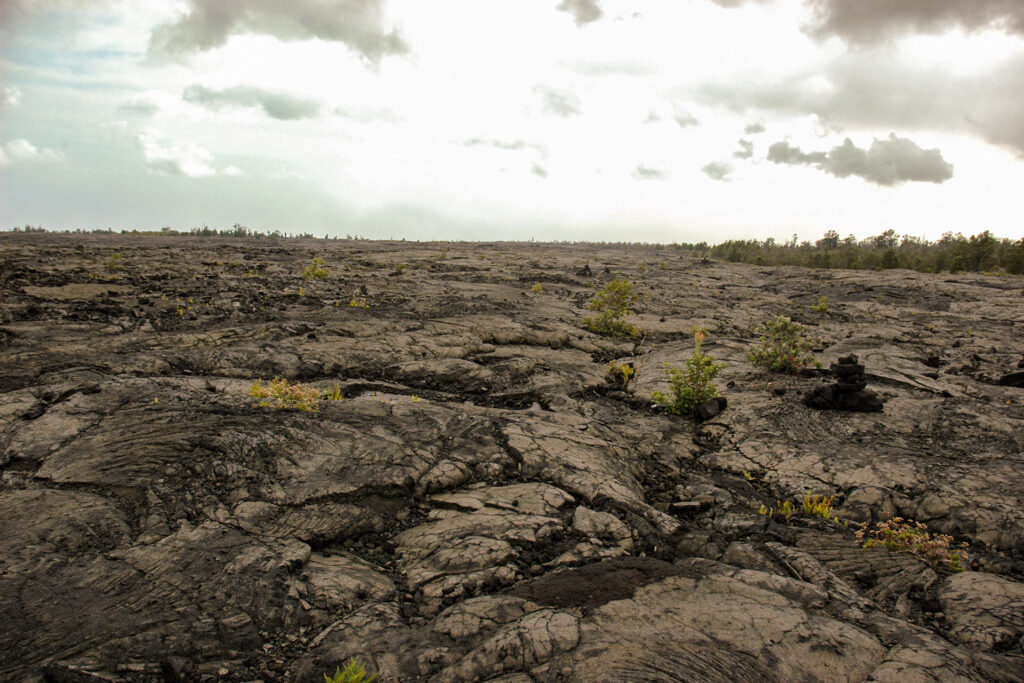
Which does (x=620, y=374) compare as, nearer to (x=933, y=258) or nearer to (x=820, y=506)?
(x=820, y=506)

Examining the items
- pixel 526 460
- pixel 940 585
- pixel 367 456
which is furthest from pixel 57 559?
pixel 940 585

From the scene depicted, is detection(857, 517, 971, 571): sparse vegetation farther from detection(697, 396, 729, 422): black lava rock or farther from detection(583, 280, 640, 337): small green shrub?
detection(583, 280, 640, 337): small green shrub

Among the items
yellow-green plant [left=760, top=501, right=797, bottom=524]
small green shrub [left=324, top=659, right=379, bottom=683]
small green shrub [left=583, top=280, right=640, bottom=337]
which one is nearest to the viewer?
small green shrub [left=324, top=659, right=379, bottom=683]

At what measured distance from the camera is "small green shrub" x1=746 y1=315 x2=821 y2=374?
1241 centimetres

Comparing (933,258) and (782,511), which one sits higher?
(933,258)

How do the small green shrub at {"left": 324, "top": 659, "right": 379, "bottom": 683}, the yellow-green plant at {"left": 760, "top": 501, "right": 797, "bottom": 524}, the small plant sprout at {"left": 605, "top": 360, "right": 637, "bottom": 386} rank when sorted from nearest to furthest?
the small green shrub at {"left": 324, "top": 659, "right": 379, "bottom": 683} < the yellow-green plant at {"left": 760, "top": 501, "right": 797, "bottom": 524} < the small plant sprout at {"left": 605, "top": 360, "right": 637, "bottom": 386}

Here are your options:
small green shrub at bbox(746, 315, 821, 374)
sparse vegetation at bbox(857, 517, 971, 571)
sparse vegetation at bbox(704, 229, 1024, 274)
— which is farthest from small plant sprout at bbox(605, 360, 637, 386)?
sparse vegetation at bbox(704, 229, 1024, 274)

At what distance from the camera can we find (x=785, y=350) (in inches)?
493

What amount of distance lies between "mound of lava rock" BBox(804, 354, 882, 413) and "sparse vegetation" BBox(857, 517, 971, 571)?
156 inches

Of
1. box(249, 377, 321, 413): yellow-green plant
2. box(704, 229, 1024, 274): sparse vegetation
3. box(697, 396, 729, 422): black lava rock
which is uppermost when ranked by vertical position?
box(704, 229, 1024, 274): sparse vegetation

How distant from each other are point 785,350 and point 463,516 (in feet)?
33.8

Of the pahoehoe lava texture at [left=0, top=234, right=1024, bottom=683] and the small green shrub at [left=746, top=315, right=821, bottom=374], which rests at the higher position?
the small green shrub at [left=746, top=315, right=821, bottom=374]

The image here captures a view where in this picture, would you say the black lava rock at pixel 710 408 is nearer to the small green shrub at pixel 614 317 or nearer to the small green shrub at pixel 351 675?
the small green shrub at pixel 614 317

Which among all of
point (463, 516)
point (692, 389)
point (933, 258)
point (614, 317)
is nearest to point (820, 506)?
point (692, 389)
